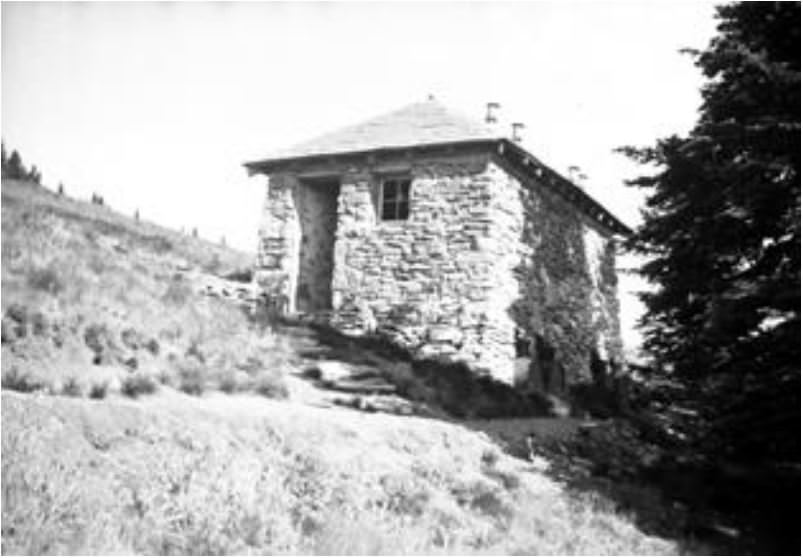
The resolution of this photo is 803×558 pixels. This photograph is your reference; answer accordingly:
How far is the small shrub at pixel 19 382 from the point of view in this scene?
9086 mm

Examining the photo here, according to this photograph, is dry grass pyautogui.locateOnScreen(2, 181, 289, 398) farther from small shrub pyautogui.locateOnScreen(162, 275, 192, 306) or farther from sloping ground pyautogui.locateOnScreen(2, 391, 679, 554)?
sloping ground pyautogui.locateOnScreen(2, 391, 679, 554)

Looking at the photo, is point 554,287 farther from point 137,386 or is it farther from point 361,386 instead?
point 137,386

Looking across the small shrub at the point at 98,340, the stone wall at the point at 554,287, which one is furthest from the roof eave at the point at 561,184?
the small shrub at the point at 98,340

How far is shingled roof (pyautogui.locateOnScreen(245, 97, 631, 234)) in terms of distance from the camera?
1970cm

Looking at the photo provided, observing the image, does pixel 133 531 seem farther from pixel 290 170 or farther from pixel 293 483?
pixel 290 170

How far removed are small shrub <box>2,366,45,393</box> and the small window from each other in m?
12.3

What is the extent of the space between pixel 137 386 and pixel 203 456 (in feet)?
8.32

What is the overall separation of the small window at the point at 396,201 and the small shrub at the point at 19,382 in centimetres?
1226

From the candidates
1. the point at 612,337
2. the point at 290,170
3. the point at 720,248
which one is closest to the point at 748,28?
the point at 720,248

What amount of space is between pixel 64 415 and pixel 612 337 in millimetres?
20382

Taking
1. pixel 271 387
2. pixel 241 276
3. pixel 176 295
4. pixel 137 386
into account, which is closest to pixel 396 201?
pixel 241 276

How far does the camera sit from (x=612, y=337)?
25625 mm

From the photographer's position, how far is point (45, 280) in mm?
12820

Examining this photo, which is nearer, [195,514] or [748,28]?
[195,514]
